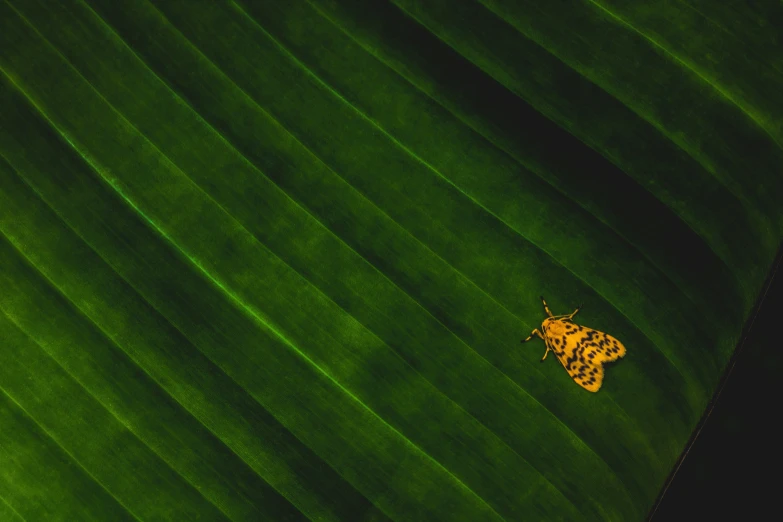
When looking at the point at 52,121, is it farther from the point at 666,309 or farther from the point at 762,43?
the point at 762,43

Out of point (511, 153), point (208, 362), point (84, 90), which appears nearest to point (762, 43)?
point (511, 153)

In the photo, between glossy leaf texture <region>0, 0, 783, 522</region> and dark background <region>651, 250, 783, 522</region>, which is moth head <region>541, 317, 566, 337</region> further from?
dark background <region>651, 250, 783, 522</region>

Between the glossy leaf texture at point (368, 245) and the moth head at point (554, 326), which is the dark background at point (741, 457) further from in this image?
the moth head at point (554, 326)

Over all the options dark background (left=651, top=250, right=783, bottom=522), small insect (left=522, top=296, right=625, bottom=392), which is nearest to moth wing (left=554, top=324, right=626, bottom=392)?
small insect (left=522, top=296, right=625, bottom=392)

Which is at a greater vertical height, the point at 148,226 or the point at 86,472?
the point at 148,226

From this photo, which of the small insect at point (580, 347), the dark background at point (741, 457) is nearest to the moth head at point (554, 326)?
the small insect at point (580, 347)

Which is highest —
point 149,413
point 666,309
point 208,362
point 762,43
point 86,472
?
point 762,43
